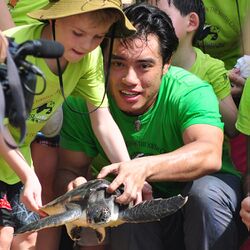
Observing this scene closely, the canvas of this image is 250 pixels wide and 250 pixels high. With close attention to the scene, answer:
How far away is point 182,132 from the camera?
2.95 meters

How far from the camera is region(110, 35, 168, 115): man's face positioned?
293 centimetres

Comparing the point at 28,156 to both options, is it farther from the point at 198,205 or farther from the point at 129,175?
the point at 198,205

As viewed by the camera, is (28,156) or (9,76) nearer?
(9,76)

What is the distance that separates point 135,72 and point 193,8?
0.68 m

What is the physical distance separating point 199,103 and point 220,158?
0.81ft

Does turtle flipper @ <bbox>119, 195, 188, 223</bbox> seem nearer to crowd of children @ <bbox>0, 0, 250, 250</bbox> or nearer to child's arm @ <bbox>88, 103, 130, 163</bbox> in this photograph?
crowd of children @ <bbox>0, 0, 250, 250</bbox>

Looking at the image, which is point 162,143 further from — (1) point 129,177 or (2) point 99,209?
(2) point 99,209

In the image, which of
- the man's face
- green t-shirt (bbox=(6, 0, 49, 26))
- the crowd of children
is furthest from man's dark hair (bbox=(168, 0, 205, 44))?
green t-shirt (bbox=(6, 0, 49, 26))

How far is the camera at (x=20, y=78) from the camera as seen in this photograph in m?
1.44

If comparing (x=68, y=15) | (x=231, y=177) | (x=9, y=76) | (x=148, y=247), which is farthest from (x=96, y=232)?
(x=9, y=76)

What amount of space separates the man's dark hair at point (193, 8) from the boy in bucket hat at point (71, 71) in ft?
2.28

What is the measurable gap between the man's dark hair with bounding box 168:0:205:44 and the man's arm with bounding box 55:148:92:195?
84cm

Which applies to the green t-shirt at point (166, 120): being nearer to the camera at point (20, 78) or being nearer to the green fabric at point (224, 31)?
the green fabric at point (224, 31)

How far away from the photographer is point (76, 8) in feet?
8.43
